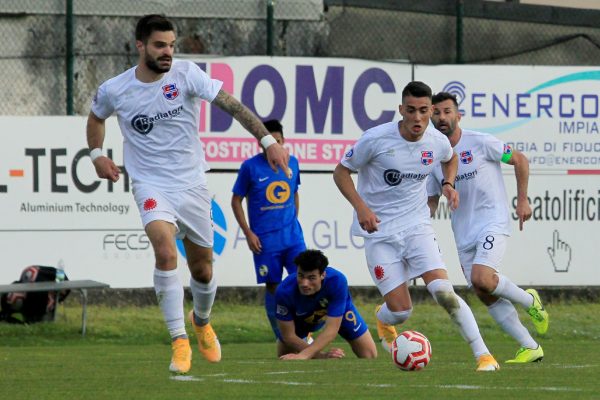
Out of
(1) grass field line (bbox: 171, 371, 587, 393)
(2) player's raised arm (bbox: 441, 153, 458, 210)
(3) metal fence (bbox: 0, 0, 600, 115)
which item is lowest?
(1) grass field line (bbox: 171, 371, 587, 393)

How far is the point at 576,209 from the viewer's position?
18516 mm

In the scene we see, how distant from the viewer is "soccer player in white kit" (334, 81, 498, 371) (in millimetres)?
11453

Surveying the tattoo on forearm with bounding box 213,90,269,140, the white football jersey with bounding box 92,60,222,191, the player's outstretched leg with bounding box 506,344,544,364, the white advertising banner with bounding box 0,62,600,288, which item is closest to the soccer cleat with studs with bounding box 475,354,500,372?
the player's outstretched leg with bounding box 506,344,544,364

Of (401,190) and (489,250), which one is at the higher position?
(401,190)

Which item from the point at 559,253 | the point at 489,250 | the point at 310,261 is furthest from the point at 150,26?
the point at 559,253

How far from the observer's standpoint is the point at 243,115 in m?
10.2

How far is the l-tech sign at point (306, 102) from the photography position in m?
17.9

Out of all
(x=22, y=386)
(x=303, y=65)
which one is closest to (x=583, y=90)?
(x=303, y=65)

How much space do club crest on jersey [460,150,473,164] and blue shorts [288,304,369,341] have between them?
5.29ft

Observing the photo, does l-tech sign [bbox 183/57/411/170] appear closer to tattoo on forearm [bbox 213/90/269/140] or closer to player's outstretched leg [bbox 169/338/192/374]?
tattoo on forearm [bbox 213/90/269/140]

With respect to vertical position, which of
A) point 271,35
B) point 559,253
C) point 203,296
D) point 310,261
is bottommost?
point 559,253

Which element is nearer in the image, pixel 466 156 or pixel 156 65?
pixel 156 65

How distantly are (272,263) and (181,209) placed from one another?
4.07 m

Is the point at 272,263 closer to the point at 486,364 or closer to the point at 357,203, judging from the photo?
the point at 357,203
